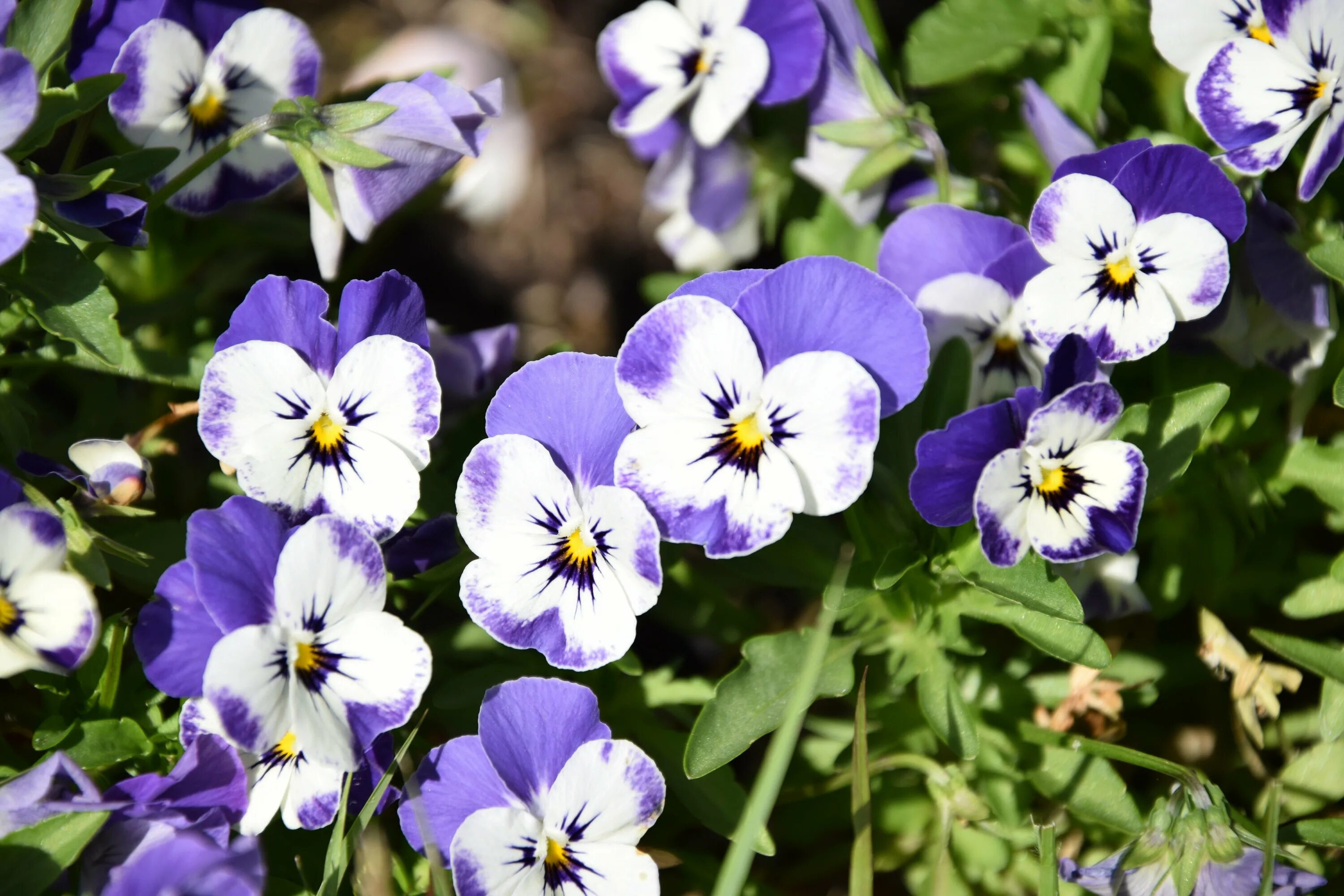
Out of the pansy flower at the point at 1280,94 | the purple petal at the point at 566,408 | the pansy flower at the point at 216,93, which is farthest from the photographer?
the pansy flower at the point at 216,93

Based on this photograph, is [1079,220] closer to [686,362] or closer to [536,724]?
[686,362]

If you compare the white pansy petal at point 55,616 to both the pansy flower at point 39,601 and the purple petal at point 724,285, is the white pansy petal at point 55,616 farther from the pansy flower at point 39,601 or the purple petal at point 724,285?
the purple petal at point 724,285

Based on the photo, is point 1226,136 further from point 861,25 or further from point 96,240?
point 96,240

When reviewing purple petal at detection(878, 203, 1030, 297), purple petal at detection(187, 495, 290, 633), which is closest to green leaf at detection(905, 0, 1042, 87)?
purple petal at detection(878, 203, 1030, 297)

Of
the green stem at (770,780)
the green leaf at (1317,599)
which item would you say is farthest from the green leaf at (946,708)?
the green leaf at (1317,599)

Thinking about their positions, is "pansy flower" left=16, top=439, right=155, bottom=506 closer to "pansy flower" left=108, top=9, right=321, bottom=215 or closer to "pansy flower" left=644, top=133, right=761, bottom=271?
"pansy flower" left=108, top=9, right=321, bottom=215

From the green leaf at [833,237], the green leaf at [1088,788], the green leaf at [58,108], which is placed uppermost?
the green leaf at [58,108]

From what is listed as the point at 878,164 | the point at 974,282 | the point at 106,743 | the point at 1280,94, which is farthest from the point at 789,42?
the point at 106,743
